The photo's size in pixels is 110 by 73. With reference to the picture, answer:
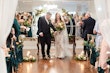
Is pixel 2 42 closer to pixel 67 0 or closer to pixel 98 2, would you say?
pixel 98 2

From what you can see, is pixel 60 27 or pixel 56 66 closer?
pixel 56 66

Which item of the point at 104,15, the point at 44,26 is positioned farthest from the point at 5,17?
the point at 44,26

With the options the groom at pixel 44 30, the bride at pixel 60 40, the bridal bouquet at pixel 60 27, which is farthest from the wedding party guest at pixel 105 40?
the bride at pixel 60 40

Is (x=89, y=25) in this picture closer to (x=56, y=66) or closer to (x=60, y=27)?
(x=60, y=27)

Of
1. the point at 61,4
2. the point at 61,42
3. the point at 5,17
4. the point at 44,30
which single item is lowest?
the point at 61,42

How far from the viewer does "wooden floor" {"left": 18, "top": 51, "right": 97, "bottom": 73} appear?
6707mm

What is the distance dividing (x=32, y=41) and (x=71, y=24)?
173 cm

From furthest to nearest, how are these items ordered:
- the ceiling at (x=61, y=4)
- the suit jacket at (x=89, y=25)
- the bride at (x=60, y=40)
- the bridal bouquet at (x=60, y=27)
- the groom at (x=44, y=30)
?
the ceiling at (x=61, y=4) → the bride at (x=60, y=40) → the bridal bouquet at (x=60, y=27) → the groom at (x=44, y=30) → the suit jacket at (x=89, y=25)

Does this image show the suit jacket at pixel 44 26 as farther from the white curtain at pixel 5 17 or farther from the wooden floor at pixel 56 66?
the white curtain at pixel 5 17

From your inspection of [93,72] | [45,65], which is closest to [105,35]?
[93,72]

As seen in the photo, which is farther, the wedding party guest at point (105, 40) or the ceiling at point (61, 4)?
A: the ceiling at point (61, 4)

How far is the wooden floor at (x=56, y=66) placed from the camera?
6.71 metres

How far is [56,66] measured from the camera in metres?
7.41

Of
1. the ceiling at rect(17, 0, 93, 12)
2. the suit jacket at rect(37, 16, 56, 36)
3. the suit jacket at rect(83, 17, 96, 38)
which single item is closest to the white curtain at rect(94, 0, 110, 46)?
the suit jacket at rect(83, 17, 96, 38)
